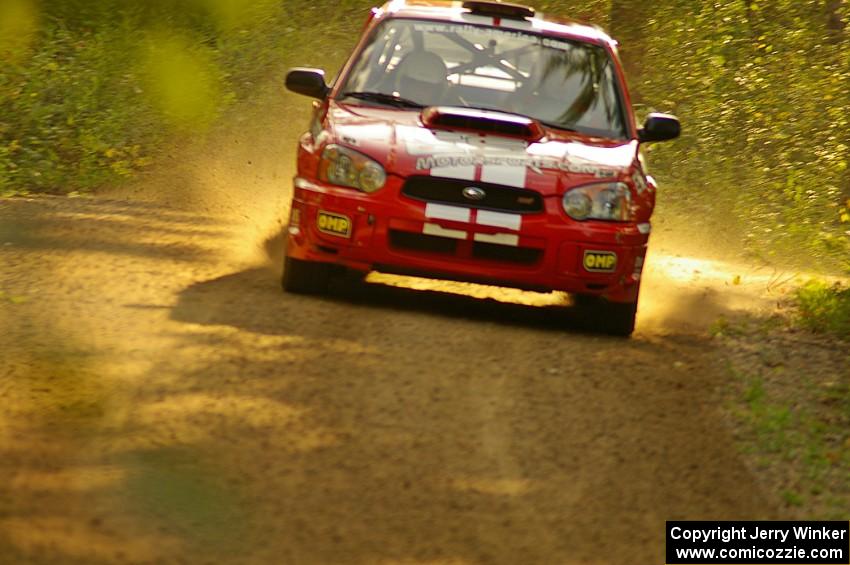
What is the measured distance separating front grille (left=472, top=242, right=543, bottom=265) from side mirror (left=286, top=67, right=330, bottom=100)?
156cm

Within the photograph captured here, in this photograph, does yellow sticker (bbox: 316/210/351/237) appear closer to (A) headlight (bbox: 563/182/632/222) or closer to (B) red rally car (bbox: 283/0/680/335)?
(B) red rally car (bbox: 283/0/680/335)

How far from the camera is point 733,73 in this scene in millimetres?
19203

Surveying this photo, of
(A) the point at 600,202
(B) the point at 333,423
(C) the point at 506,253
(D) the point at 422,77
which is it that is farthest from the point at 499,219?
(B) the point at 333,423

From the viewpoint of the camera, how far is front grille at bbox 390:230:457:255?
7574 millimetres

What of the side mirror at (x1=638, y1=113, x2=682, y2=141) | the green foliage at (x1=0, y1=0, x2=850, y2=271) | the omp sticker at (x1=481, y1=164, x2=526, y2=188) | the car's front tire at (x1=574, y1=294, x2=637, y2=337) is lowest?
the green foliage at (x1=0, y1=0, x2=850, y2=271)

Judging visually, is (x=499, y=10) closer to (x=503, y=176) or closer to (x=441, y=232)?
(x=503, y=176)

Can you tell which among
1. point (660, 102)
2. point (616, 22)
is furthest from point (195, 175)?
point (660, 102)

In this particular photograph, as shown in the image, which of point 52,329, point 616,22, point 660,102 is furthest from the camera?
point 660,102

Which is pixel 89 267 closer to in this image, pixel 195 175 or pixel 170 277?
pixel 170 277

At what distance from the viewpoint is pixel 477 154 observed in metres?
7.63

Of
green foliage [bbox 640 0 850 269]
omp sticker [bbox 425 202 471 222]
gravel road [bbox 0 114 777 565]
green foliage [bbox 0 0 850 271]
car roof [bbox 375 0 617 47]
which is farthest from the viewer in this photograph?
green foliage [bbox 640 0 850 269]

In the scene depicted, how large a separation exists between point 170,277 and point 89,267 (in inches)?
21.3

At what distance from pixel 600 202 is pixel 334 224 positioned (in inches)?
57.4

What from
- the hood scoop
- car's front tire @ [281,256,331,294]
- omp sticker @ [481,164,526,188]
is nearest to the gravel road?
car's front tire @ [281,256,331,294]
